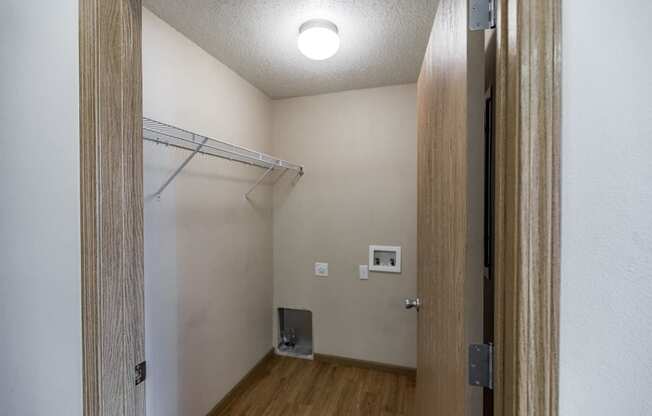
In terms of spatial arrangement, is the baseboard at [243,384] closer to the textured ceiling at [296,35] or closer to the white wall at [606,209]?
the white wall at [606,209]

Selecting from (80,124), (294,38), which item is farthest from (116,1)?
(294,38)

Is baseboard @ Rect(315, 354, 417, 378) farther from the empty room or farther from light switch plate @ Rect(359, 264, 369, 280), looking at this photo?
the empty room

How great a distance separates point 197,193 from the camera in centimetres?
171

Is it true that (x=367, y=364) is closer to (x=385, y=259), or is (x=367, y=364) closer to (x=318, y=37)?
(x=385, y=259)

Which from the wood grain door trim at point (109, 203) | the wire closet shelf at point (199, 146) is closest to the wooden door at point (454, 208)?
the wood grain door trim at point (109, 203)

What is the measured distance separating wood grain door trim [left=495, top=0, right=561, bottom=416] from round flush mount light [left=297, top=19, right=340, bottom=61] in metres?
1.18

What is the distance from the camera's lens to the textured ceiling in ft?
4.45

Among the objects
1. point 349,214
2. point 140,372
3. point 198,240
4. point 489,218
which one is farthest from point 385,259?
point 140,372

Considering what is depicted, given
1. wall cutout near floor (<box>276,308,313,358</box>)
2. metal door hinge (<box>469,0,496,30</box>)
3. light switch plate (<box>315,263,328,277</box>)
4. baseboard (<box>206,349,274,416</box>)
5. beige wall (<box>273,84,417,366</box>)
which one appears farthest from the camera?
wall cutout near floor (<box>276,308,313,358</box>)

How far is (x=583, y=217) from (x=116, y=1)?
1180 mm

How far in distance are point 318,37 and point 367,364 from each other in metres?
A: 2.56

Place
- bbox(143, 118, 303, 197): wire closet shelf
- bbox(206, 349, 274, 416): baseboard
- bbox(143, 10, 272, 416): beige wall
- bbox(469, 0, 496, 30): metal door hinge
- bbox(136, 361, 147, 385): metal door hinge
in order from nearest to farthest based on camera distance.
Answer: bbox(469, 0, 496, 30): metal door hinge
bbox(136, 361, 147, 385): metal door hinge
bbox(143, 118, 303, 197): wire closet shelf
bbox(143, 10, 272, 416): beige wall
bbox(206, 349, 274, 416): baseboard

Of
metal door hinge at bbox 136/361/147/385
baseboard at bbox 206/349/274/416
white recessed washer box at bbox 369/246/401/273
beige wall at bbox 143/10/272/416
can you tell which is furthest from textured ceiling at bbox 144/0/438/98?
baseboard at bbox 206/349/274/416

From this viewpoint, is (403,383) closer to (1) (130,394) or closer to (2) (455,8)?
(1) (130,394)
